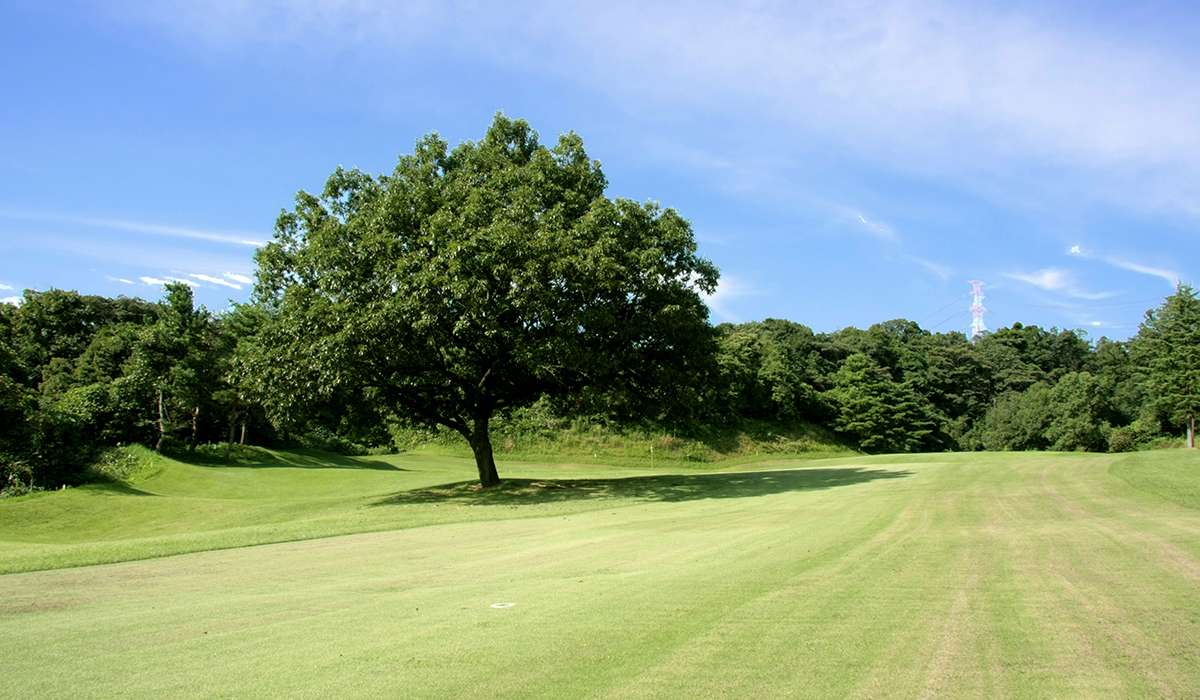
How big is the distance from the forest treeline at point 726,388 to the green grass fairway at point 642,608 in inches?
509

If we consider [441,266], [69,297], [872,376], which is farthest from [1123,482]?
[69,297]

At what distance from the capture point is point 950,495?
19.2m

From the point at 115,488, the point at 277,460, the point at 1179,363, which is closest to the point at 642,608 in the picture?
the point at 115,488

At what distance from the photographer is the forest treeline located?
1093 inches

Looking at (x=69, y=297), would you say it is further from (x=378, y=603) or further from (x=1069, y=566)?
(x=1069, y=566)

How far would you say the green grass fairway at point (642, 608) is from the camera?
4875mm

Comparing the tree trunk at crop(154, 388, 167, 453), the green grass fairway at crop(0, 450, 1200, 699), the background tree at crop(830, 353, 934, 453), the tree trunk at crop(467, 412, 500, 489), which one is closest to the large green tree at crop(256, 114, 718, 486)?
the tree trunk at crop(467, 412, 500, 489)

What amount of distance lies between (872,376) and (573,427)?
38861 millimetres

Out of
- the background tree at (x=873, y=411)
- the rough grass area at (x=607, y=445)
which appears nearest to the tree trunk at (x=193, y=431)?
the rough grass area at (x=607, y=445)

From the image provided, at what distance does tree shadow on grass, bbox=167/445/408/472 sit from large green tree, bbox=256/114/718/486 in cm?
1973

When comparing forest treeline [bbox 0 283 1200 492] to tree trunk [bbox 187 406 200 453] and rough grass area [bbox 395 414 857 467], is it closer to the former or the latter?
tree trunk [bbox 187 406 200 453]

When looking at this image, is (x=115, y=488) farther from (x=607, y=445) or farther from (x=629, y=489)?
(x=607, y=445)

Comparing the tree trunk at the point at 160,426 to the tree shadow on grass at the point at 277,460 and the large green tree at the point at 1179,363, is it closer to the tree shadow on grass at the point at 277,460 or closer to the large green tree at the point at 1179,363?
the tree shadow on grass at the point at 277,460

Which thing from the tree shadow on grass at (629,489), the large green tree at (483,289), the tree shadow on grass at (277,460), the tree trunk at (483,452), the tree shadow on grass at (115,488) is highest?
the large green tree at (483,289)
